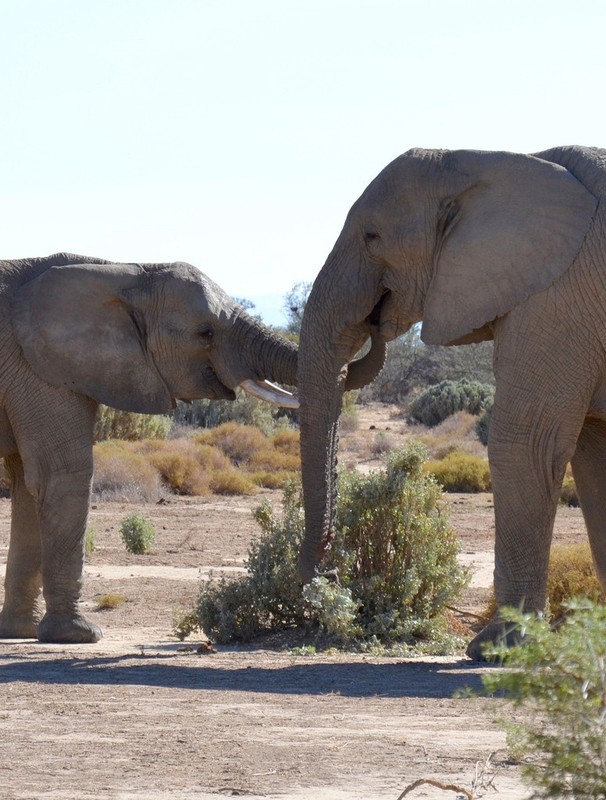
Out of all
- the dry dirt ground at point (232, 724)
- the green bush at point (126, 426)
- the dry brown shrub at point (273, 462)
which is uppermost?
the green bush at point (126, 426)

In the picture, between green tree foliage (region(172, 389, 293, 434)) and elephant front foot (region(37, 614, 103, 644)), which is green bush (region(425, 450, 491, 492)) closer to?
green tree foliage (region(172, 389, 293, 434))

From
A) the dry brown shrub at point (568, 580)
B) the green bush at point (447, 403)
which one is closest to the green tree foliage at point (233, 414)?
the green bush at point (447, 403)

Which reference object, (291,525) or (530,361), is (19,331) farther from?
(530,361)

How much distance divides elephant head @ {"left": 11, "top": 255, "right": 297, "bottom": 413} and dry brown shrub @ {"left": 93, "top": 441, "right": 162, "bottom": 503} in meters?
11.0

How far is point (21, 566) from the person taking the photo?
10500mm

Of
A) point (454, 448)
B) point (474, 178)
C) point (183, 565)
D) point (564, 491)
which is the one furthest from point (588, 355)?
point (454, 448)

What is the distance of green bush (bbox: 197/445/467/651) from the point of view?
1000 centimetres

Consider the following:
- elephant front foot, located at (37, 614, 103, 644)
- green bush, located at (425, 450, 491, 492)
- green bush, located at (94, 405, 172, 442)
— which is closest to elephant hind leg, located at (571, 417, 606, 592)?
elephant front foot, located at (37, 614, 103, 644)

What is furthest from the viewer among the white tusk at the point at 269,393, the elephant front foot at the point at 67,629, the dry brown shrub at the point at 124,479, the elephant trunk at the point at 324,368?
the dry brown shrub at the point at 124,479

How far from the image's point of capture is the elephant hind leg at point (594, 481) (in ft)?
29.9

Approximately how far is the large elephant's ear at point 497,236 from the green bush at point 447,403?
26982mm

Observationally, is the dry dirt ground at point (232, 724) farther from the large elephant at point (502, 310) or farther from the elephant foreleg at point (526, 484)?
the large elephant at point (502, 310)

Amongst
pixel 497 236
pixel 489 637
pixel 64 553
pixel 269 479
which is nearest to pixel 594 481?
pixel 489 637

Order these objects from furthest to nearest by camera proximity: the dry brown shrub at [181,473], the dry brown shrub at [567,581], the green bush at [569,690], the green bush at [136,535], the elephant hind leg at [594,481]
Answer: the dry brown shrub at [181,473]
the green bush at [136,535]
the dry brown shrub at [567,581]
the elephant hind leg at [594,481]
the green bush at [569,690]
